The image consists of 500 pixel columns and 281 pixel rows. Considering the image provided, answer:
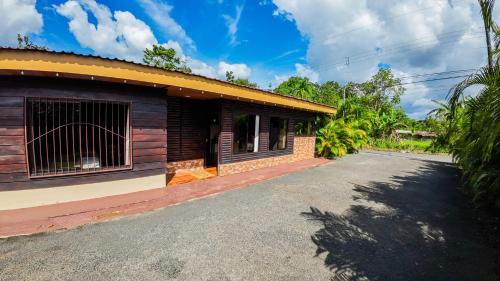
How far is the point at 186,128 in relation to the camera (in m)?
9.20

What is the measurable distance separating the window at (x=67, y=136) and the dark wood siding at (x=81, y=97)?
0.53 feet

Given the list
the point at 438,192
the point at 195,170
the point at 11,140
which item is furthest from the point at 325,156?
the point at 11,140

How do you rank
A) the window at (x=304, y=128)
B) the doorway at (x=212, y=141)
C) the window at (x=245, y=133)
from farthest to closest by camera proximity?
1. the window at (x=304, y=128)
2. the doorway at (x=212, y=141)
3. the window at (x=245, y=133)

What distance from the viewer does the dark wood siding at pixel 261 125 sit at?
8555mm

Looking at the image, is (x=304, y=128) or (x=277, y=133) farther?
(x=304, y=128)

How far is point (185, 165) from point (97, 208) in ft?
13.9

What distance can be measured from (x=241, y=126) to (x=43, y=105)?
5.97 metres

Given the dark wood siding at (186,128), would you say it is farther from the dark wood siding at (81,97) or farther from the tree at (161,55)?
the tree at (161,55)

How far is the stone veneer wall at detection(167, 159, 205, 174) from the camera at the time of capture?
8.85 m

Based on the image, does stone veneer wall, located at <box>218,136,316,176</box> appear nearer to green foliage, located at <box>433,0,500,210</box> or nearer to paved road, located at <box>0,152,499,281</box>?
paved road, located at <box>0,152,499,281</box>

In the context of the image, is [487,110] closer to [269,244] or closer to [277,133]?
[269,244]

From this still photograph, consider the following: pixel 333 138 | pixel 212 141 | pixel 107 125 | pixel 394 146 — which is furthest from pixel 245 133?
pixel 394 146

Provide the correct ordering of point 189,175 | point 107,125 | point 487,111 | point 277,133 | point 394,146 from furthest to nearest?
1. point 394,146
2. point 277,133
3. point 189,175
4. point 107,125
5. point 487,111

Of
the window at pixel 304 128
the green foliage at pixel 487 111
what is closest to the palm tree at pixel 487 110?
the green foliage at pixel 487 111
